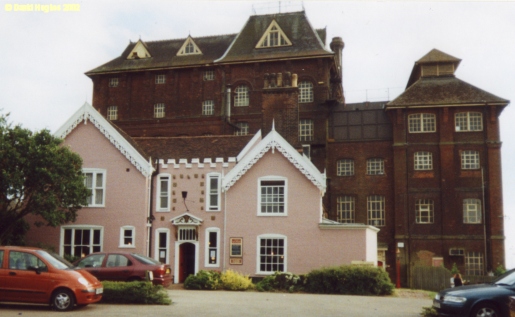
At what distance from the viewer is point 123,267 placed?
22125 millimetres

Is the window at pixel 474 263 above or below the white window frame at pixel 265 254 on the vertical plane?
below

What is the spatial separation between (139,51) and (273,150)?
29.7 meters

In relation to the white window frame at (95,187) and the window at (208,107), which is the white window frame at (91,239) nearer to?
the white window frame at (95,187)

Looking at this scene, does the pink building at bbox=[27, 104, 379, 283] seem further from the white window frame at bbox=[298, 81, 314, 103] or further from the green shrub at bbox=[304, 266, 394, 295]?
the white window frame at bbox=[298, 81, 314, 103]

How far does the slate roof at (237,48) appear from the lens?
171 ft

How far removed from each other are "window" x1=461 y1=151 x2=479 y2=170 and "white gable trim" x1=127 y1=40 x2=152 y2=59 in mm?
30212

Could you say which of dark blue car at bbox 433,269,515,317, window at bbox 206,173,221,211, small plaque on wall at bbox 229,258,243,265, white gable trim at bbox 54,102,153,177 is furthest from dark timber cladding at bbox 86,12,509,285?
dark blue car at bbox 433,269,515,317

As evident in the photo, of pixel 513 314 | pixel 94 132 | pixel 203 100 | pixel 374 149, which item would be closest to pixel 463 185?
pixel 374 149

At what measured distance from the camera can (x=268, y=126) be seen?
36.3 meters

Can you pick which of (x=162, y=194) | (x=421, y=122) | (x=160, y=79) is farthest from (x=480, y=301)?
(x=160, y=79)

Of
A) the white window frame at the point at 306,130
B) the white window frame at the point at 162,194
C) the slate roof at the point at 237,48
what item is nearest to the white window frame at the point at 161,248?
the white window frame at the point at 162,194

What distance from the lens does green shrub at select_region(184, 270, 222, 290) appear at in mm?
27812

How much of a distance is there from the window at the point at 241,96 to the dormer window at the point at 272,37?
13.3 feet

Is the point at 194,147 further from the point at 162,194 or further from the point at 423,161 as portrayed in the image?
the point at 423,161
